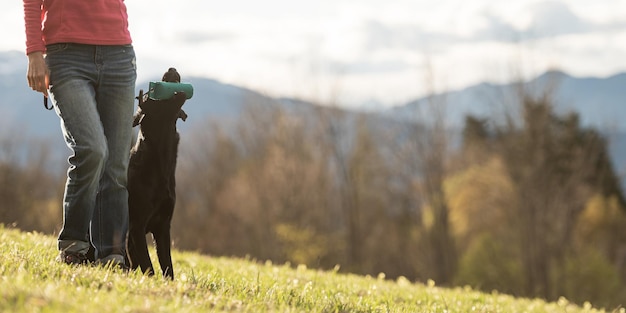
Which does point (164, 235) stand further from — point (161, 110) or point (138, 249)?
point (161, 110)

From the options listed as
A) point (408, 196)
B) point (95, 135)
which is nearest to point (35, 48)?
point (95, 135)

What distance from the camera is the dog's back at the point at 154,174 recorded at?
4832 mm

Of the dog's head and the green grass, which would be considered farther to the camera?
the dog's head

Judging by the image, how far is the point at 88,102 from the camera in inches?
188

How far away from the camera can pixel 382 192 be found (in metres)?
59.2

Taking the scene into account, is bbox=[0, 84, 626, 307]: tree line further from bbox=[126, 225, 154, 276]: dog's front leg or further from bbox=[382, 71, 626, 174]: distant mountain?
Result: bbox=[126, 225, 154, 276]: dog's front leg

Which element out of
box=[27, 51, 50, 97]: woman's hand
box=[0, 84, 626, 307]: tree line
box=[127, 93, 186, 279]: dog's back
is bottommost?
box=[0, 84, 626, 307]: tree line

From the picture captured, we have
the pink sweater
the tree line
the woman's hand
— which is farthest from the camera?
the tree line

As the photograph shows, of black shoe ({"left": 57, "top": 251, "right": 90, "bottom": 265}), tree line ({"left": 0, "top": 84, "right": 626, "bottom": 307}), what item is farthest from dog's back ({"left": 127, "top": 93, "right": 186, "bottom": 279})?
tree line ({"left": 0, "top": 84, "right": 626, "bottom": 307})

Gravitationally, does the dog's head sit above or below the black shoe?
above

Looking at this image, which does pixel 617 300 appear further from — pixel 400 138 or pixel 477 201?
pixel 400 138

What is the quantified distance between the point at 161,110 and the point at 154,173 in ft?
1.37

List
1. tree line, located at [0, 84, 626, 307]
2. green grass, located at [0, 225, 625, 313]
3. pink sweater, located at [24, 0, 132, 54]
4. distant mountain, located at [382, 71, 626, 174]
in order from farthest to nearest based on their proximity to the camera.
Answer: tree line, located at [0, 84, 626, 307]
distant mountain, located at [382, 71, 626, 174]
pink sweater, located at [24, 0, 132, 54]
green grass, located at [0, 225, 625, 313]

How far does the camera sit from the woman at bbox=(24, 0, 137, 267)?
475 centimetres
